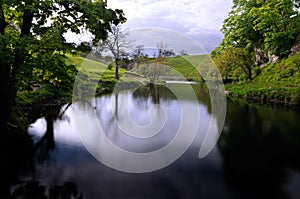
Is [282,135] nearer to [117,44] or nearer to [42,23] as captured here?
[42,23]

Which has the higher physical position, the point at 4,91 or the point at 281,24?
the point at 281,24

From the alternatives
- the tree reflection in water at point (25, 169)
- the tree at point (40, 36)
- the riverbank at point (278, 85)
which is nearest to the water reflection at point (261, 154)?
the tree reflection in water at point (25, 169)

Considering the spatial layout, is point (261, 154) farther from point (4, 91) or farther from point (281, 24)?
point (281, 24)

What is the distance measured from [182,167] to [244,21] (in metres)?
40.6

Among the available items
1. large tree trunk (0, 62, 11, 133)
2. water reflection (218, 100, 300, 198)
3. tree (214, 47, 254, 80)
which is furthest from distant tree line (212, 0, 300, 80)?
large tree trunk (0, 62, 11, 133)

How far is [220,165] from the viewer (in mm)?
8867

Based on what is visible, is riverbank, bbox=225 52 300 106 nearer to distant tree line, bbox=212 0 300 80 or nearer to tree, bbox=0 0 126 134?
distant tree line, bbox=212 0 300 80

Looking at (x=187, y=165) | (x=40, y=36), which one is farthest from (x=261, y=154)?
(x=40, y=36)

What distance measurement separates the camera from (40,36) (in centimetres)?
934

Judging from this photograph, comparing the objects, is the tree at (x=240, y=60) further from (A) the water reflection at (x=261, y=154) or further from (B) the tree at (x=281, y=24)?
(A) the water reflection at (x=261, y=154)

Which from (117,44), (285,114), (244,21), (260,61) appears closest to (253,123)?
(285,114)

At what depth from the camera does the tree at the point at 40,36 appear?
8119 mm

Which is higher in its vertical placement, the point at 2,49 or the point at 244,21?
the point at 244,21

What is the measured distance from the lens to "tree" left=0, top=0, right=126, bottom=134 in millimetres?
8119
